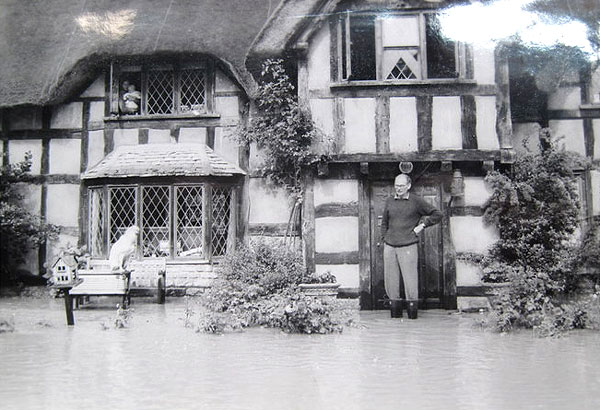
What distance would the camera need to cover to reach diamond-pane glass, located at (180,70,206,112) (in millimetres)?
11758

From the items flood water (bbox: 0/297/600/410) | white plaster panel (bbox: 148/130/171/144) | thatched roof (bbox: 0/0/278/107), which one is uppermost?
thatched roof (bbox: 0/0/278/107)

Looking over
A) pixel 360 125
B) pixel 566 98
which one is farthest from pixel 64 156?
pixel 566 98

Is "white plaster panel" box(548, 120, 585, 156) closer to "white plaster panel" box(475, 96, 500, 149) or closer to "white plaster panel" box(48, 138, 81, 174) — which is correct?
"white plaster panel" box(475, 96, 500, 149)

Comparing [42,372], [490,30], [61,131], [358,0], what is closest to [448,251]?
[490,30]

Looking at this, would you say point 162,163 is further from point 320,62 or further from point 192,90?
point 320,62

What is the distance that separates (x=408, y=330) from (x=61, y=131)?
298 inches

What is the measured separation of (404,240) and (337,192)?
1695 millimetres

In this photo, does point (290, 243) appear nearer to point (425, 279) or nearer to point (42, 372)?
point (425, 279)

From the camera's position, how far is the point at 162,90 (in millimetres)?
11875

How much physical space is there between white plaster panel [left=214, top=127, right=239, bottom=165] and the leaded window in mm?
528

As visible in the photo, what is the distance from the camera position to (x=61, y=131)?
1202 cm

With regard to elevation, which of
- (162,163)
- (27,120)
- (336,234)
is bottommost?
(336,234)

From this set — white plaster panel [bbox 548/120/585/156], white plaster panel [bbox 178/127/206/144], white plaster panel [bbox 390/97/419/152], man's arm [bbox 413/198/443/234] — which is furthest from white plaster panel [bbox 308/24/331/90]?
white plaster panel [bbox 548/120/585/156]

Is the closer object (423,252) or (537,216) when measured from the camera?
(537,216)
